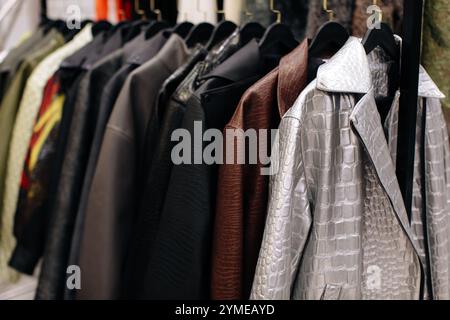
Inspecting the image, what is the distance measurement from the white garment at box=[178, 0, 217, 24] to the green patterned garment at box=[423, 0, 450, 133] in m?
0.51

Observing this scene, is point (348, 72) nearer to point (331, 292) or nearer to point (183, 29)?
point (331, 292)

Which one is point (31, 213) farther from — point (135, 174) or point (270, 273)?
point (270, 273)

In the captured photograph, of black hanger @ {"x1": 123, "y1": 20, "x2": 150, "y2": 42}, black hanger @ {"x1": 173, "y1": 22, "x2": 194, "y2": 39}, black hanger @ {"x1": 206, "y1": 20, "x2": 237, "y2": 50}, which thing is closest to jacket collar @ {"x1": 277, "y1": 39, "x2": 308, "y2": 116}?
black hanger @ {"x1": 206, "y1": 20, "x2": 237, "y2": 50}

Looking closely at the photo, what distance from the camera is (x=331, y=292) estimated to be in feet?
2.20

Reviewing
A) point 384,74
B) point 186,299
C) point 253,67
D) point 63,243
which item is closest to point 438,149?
point 384,74

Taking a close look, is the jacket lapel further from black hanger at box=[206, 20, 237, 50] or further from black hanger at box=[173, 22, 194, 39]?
black hanger at box=[173, 22, 194, 39]

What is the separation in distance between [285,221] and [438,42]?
0.42 metres

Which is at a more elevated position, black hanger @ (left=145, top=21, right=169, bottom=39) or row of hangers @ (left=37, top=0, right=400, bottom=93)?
black hanger @ (left=145, top=21, right=169, bottom=39)

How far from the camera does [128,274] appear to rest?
34.2 inches

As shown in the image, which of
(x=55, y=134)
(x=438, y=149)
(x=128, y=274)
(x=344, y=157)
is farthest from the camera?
(x=55, y=134)

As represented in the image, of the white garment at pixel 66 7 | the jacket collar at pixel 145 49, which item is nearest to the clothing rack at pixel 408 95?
the jacket collar at pixel 145 49

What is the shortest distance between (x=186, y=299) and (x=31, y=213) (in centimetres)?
45

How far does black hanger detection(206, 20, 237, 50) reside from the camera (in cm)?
94

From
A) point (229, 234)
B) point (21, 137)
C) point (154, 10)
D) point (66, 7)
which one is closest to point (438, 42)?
point (229, 234)
